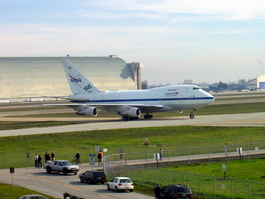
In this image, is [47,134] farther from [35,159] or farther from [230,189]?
[230,189]

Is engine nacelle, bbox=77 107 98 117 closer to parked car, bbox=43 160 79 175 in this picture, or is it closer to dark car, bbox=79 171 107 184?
parked car, bbox=43 160 79 175

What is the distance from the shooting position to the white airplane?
242 ft

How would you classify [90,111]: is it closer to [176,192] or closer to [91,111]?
[91,111]

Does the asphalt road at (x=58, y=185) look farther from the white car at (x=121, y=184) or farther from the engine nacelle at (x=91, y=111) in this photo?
the engine nacelle at (x=91, y=111)

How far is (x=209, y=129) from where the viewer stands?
2296 inches

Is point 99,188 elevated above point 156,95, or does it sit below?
below

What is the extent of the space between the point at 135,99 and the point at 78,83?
46.2 feet

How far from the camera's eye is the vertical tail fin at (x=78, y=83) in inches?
3445

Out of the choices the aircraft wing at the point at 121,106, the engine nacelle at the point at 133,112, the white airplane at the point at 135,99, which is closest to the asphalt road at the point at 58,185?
the engine nacelle at the point at 133,112

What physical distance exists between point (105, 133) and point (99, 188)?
97.4ft

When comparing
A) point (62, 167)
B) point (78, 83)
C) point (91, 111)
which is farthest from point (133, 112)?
point (62, 167)

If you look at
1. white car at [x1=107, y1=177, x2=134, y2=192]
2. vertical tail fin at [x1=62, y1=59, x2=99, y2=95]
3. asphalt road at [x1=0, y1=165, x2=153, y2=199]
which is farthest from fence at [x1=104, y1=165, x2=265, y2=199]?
vertical tail fin at [x1=62, y1=59, x2=99, y2=95]

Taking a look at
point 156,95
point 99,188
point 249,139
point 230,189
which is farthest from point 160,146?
point 156,95

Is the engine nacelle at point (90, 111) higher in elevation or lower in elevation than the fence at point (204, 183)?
higher
